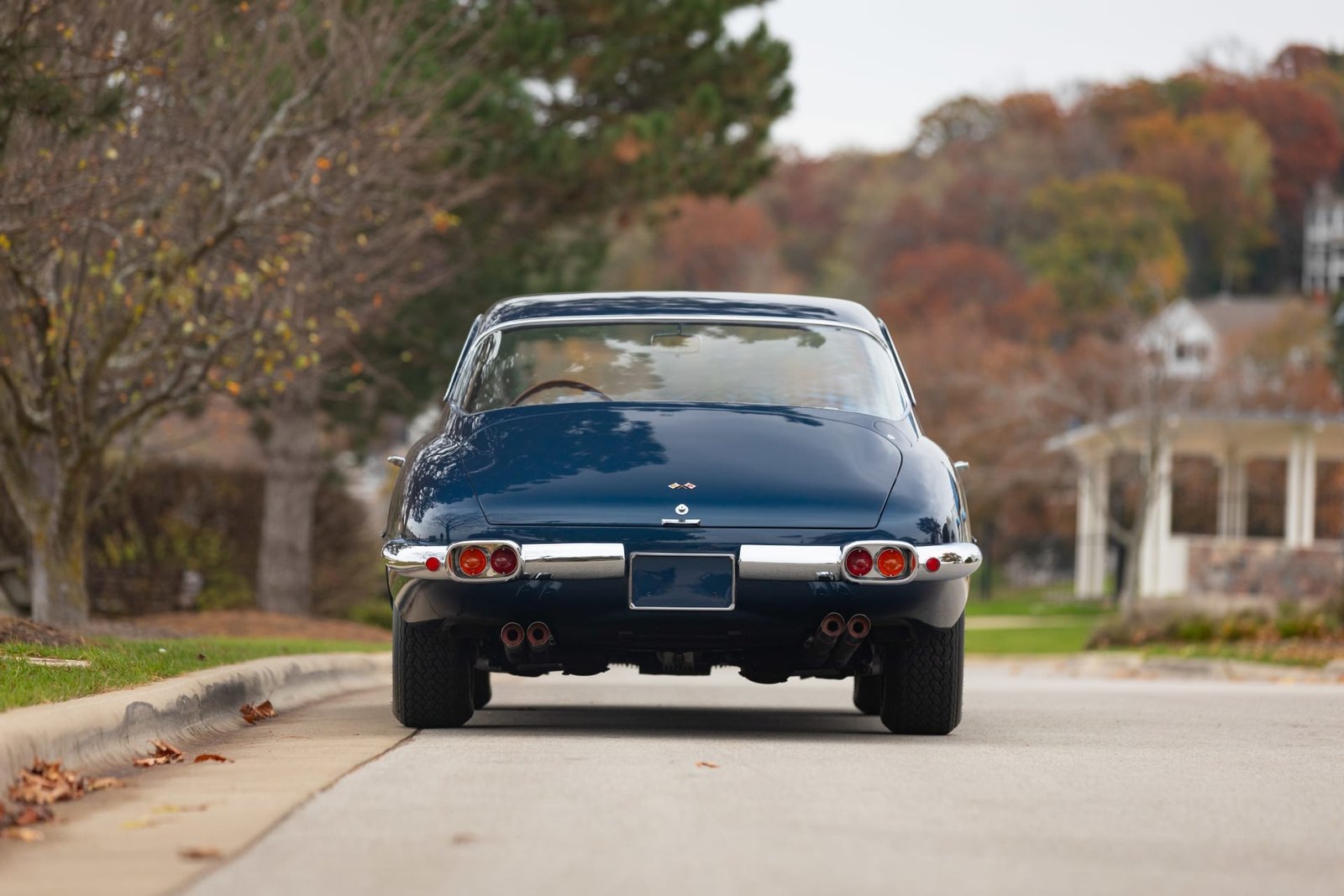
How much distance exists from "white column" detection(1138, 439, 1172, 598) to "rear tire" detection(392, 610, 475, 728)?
95.6 ft

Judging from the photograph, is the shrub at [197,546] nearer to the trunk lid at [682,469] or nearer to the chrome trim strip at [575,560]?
the trunk lid at [682,469]

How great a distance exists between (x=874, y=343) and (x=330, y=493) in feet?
57.1

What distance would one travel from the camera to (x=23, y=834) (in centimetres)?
519

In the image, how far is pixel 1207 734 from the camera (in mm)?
8883

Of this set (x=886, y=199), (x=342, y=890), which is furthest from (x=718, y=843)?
(x=886, y=199)

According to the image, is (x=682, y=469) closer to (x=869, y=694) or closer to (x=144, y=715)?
(x=144, y=715)

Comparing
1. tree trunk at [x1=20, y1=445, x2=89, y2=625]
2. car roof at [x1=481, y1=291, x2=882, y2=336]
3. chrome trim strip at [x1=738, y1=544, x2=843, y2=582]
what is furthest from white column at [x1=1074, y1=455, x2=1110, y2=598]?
chrome trim strip at [x1=738, y1=544, x2=843, y2=582]

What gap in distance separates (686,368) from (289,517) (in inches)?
627

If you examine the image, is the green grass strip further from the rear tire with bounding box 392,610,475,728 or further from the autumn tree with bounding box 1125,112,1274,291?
the autumn tree with bounding box 1125,112,1274,291

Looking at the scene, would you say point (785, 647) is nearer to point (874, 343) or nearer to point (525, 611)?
point (525, 611)

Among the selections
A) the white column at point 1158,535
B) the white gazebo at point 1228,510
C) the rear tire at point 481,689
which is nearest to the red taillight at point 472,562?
the rear tire at point 481,689

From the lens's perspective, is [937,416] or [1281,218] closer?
[937,416]

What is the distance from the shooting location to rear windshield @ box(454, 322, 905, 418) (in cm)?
809

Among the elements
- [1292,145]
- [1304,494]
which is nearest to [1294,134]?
[1292,145]
